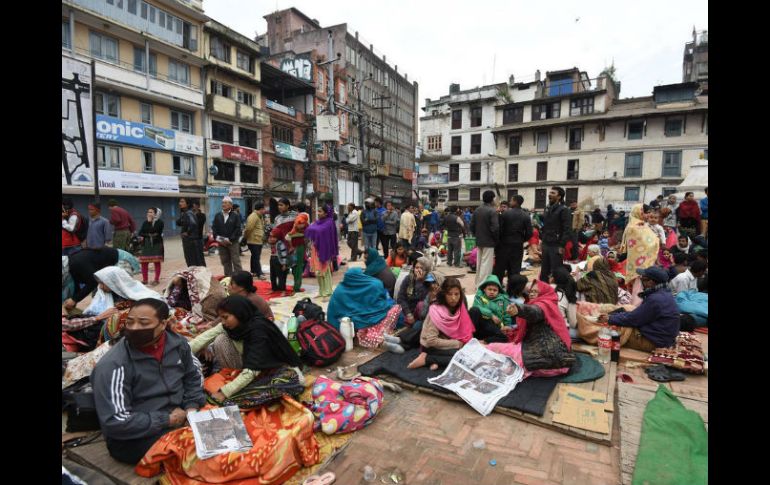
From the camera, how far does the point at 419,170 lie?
36719mm

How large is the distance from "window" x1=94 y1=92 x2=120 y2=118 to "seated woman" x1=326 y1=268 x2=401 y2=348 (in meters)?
20.6

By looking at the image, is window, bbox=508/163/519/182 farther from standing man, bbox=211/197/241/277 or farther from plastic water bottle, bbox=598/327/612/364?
plastic water bottle, bbox=598/327/612/364

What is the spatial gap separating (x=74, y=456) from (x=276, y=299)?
4.39m

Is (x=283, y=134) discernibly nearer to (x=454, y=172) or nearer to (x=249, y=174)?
(x=249, y=174)

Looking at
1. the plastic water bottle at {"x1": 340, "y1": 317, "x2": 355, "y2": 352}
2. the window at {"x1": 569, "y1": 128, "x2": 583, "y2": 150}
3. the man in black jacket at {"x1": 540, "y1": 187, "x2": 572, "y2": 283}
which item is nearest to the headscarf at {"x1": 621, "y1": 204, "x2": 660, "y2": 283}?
the man in black jacket at {"x1": 540, "y1": 187, "x2": 572, "y2": 283}

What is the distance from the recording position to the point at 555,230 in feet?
21.1

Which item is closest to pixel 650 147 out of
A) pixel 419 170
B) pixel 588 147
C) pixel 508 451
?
pixel 588 147

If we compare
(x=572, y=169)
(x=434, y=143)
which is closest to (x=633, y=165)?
(x=572, y=169)

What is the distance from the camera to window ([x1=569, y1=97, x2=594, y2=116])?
2897 centimetres

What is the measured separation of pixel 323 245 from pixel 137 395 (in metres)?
4.59

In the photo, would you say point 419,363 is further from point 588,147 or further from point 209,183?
point 588,147

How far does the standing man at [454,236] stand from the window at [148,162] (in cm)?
1801

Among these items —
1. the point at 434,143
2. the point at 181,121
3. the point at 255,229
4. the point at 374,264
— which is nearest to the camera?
the point at 374,264

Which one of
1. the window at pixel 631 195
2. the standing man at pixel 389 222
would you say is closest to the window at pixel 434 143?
the window at pixel 631 195
